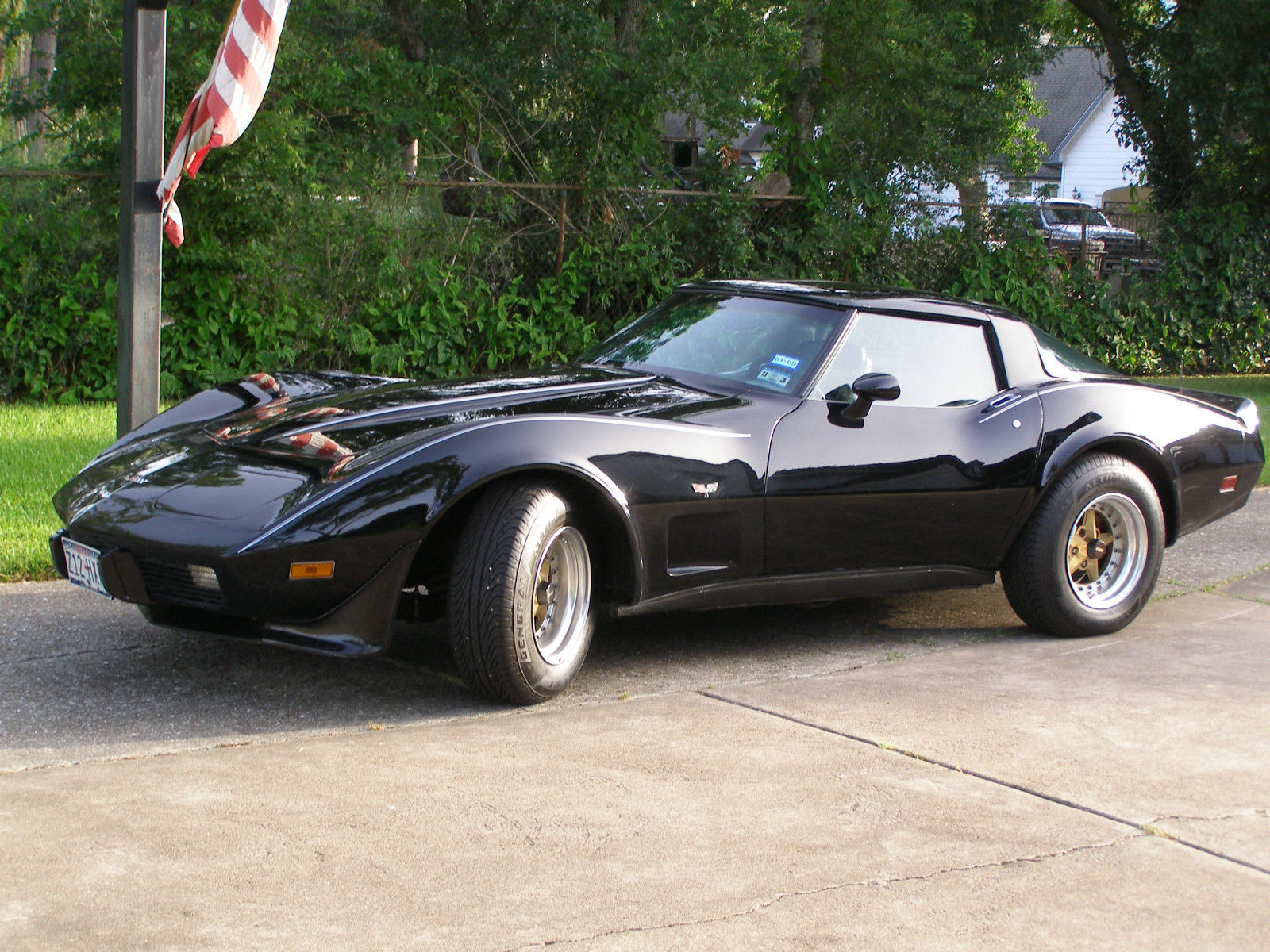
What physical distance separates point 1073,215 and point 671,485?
1228 centimetres

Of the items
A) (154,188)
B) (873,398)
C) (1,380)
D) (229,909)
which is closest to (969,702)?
(873,398)

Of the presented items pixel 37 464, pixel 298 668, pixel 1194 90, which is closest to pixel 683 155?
pixel 1194 90

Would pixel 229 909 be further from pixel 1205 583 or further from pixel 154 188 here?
pixel 1205 583

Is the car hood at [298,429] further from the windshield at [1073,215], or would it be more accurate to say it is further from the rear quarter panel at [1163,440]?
the windshield at [1073,215]

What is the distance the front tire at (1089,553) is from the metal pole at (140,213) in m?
3.77

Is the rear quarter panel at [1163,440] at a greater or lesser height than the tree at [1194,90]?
lesser

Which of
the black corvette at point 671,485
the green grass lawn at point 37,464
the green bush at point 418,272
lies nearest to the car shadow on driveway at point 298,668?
the black corvette at point 671,485

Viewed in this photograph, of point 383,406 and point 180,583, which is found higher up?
point 383,406

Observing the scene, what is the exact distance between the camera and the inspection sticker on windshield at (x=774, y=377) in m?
4.92

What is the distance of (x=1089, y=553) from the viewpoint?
17.7 feet

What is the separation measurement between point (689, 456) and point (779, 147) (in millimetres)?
9172

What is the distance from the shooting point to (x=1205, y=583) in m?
6.34

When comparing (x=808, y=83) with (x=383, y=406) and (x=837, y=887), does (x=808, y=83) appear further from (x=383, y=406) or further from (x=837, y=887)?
(x=837, y=887)

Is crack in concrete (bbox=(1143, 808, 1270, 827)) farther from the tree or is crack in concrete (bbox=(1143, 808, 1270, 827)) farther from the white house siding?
the white house siding
